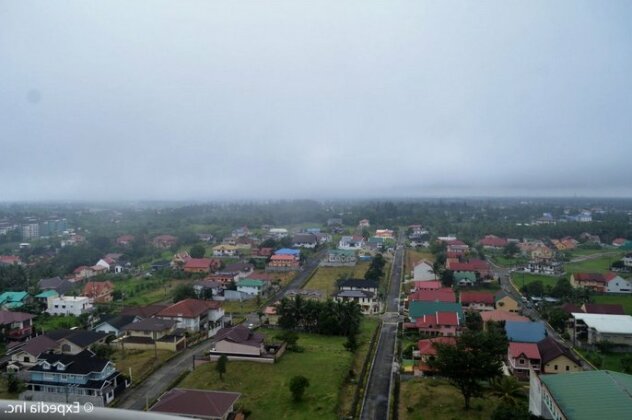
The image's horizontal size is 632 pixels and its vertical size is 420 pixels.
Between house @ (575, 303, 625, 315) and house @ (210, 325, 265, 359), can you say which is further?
house @ (575, 303, 625, 315)

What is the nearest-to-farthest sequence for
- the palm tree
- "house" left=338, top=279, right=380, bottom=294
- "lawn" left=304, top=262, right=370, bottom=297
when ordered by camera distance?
the palm tree → "house" left=338, top=279, right=380, bottom=294 → "lawn" left=304, top=262, right=370, bottom=297

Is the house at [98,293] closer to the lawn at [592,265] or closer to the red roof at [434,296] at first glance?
the red roof at [434,296]

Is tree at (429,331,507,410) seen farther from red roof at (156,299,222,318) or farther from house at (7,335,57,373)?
house at (7,335,57,373)

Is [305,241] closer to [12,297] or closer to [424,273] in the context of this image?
[424,273]

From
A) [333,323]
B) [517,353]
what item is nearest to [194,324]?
[333,323]

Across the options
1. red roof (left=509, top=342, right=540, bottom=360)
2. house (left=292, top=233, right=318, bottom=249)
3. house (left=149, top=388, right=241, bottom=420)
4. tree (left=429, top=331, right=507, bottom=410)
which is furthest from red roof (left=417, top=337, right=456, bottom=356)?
house (left=292, top=233, right=318, bottom=249)
